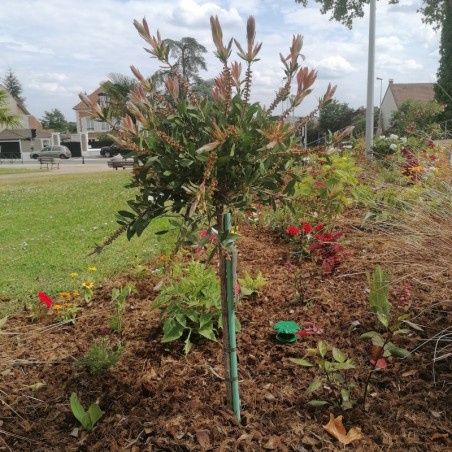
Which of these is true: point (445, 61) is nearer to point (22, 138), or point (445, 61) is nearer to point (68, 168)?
point (68, 168)

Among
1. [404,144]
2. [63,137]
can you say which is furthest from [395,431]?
[63,137]

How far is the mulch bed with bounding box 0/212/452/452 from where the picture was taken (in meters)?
1.66

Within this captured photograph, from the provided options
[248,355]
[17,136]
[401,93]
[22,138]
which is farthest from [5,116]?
[22,138]

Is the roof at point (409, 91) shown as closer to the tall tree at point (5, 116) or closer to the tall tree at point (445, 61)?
the tall tree at point (445, 61)

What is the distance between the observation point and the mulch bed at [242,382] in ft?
5.44

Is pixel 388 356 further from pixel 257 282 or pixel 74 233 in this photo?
pixel 74 233

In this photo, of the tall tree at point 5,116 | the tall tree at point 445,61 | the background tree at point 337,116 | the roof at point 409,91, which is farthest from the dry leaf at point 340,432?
the roof at point 409,91

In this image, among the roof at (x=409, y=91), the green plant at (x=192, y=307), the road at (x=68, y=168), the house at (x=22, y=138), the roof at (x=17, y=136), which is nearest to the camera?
the green plant at (x=192, y=307)

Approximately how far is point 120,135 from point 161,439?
3.73ft

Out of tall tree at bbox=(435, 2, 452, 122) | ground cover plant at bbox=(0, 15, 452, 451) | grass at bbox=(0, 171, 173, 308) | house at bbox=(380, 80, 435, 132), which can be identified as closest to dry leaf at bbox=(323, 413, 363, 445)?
ground cover plant at bbox=(0, 15, 452, 451)

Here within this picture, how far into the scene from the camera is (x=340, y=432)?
1.65 metres

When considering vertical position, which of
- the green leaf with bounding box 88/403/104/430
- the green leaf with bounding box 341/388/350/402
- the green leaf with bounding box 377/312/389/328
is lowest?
the green leaf with bounding box 88/403/104/430

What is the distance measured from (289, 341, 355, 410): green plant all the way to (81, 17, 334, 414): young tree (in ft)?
2.53

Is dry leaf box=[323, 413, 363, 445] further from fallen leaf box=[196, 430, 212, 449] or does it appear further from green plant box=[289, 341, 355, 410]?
fallen leaf box=[196, 430, 212, 449]
